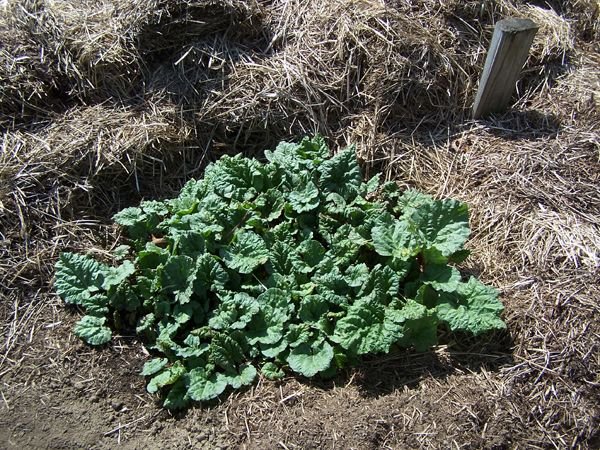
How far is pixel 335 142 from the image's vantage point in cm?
358

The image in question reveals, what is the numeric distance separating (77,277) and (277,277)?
3.36 feet

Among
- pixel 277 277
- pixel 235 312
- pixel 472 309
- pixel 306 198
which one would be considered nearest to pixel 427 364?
pixel 472 309

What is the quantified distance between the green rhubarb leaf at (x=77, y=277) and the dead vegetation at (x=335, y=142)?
0.44ft

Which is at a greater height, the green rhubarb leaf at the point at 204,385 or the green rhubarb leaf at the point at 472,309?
the green rhubarb leaf at the point at 472,309

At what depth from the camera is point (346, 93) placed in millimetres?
3619

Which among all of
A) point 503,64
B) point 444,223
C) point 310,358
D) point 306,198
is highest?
point 503,64

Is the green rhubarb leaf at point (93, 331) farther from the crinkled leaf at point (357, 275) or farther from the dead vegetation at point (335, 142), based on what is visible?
the crinkled leaf at point (357, 275)

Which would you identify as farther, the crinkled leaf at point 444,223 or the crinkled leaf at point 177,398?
the crinkled leaf at point 444,223

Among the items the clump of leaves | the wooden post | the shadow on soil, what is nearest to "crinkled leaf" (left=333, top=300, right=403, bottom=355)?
the clump of leaves

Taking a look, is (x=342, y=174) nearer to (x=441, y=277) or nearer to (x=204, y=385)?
(x=441, y=277)

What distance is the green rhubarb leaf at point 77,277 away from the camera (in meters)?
2.95

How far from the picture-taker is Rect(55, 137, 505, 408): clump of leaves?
2678mm

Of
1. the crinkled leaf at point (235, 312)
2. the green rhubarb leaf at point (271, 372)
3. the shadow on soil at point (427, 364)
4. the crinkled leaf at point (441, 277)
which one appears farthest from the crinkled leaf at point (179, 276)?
the crinkled leaf at point (441, 277)

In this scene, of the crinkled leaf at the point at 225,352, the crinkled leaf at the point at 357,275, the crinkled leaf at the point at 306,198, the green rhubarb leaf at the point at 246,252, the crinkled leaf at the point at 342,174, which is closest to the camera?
the crinkled leaf at the point at 225,352
